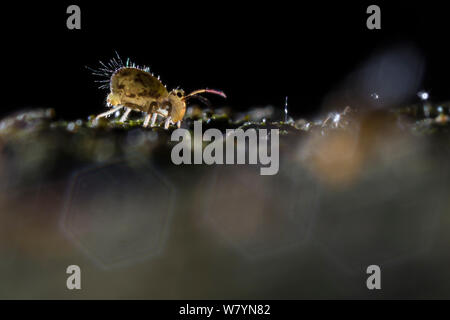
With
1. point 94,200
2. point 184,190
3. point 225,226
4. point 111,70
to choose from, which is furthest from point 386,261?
point 111,70

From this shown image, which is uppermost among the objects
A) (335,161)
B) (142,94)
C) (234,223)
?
(142,94)

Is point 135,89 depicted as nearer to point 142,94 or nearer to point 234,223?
point 142,94

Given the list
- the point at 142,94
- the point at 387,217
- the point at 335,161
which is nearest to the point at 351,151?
the point at 335,161

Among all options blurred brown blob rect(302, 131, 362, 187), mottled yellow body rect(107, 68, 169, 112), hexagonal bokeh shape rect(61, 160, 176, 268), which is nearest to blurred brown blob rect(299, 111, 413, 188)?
blurred brown blob rect(302, 131, 362, 187)

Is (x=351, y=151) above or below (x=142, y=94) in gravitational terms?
below

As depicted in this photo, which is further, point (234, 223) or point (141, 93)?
point (141, 93)

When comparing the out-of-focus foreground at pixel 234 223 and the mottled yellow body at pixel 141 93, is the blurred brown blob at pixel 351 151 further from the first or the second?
the mottled yellow body at pixel 141 93

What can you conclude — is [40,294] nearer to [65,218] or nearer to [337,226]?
[65,218]
